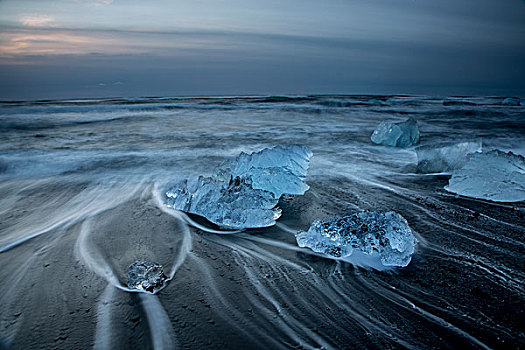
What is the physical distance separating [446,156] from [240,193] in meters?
3.05

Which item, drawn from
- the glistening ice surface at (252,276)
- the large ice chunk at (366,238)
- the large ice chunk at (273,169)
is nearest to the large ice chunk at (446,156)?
the glistening ice surface at (252,276)

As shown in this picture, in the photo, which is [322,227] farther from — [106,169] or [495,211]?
[106,169]

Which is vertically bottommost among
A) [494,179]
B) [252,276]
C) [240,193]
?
[252,276]

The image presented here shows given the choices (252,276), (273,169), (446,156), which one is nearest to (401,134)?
(446,156)

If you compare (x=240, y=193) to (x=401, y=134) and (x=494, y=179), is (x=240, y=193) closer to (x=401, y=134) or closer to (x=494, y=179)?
(x=494, y=179)

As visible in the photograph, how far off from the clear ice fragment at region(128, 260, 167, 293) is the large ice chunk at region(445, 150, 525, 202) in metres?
3.09

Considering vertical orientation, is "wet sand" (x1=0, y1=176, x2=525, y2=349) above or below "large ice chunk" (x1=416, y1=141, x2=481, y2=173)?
below

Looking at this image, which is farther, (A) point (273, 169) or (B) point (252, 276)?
(A) point (273, 169)

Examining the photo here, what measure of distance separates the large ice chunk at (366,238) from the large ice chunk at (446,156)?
254 centimetres

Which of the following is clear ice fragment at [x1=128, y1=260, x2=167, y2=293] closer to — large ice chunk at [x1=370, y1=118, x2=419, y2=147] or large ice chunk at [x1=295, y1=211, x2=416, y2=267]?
large ice chunk at [x1=295, y1=211, x2=416, y2=267]

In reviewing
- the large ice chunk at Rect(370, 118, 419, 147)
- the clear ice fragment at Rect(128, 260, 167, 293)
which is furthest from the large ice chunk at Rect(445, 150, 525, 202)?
the large ice chunk at Rect(370, 118, 419, 147)

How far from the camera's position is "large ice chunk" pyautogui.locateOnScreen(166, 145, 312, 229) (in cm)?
241

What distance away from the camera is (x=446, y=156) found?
3959 millimetres

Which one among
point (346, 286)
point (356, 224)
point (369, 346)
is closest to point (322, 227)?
point (356, 224)
